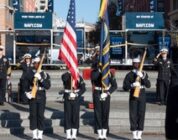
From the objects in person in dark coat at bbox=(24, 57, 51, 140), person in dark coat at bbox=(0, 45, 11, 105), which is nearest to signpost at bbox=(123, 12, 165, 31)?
person in dark coat at bbox=(0, 45, 11, 105)

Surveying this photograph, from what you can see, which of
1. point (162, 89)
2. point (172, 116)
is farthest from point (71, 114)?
point (172, 116)

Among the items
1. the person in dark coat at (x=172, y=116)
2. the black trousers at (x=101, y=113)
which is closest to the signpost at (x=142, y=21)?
the black trousers at (x=101, y=113)

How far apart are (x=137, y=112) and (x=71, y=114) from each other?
1.45 m

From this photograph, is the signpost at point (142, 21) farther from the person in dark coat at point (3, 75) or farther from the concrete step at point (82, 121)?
the concrete step at point (82, 121)

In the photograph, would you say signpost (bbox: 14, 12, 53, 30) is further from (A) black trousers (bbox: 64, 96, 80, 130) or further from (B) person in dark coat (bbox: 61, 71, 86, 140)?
(A) black trousers (bbox: 64, 96, 80, 130)

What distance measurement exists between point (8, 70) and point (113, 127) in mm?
4438

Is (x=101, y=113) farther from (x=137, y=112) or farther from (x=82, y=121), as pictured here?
(x=82, y=121)

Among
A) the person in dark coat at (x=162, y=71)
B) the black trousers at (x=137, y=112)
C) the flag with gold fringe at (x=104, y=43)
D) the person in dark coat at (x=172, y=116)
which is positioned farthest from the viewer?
the person in dark coat at (x=162, y=71)

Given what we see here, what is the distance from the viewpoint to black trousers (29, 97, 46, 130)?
444 inches

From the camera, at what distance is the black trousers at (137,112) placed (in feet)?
36.8

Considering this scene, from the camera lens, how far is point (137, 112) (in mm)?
11297

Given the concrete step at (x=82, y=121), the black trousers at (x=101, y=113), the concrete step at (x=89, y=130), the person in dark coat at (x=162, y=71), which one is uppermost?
the person in dark coat at (x=162, y=71)

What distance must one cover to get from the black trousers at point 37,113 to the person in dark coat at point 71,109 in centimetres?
52

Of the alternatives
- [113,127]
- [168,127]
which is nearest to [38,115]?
[113,127]
